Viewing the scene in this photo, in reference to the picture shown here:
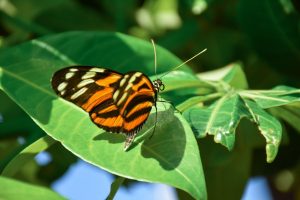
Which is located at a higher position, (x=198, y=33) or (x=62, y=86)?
(x=62, y=86)

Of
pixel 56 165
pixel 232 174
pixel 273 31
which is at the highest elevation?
pixel 273 31

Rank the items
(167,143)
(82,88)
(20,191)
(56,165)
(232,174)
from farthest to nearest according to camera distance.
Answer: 1. (56,165)
2. (232,174)
3. (82,88)
4. (167,143)
5. (20,191)

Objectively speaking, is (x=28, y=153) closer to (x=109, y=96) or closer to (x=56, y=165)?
(x=109, y=96)

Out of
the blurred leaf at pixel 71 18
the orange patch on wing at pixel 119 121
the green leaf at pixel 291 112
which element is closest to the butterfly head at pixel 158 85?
the orange patch on wing at pixel 119 121

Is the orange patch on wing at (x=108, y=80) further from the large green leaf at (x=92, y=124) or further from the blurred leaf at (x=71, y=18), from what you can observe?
the blurred leaf at (x=71, y=18)

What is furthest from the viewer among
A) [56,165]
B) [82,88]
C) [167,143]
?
[56,165]

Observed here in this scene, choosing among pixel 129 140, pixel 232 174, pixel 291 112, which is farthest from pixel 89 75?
pixel 232 174

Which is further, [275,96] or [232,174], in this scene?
[232,174]
